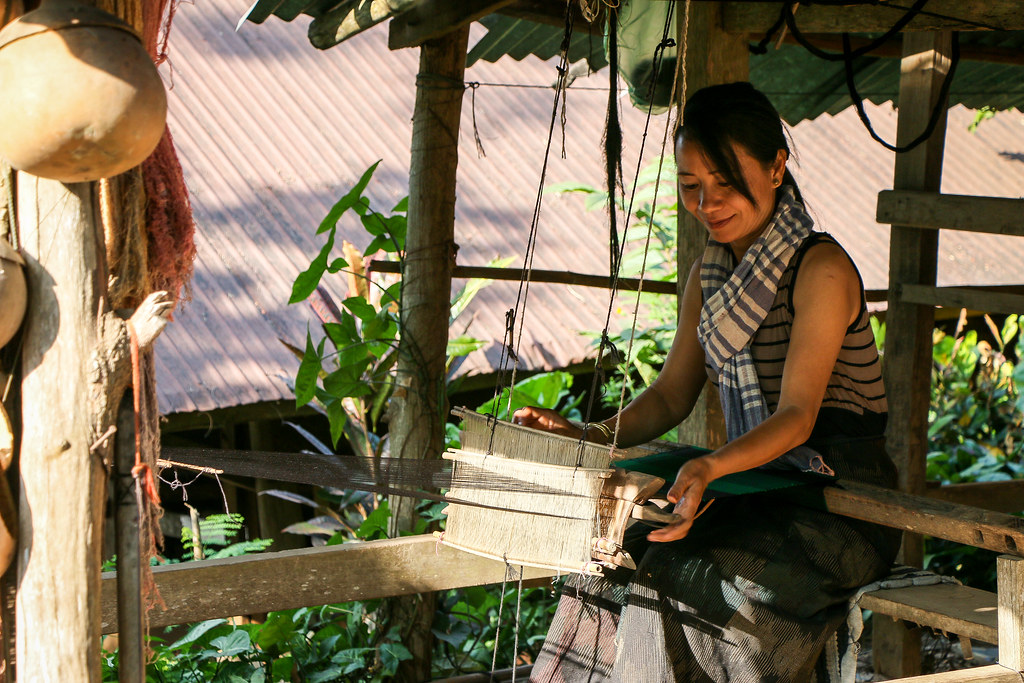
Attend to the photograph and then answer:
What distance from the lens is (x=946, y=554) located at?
4.46 meters

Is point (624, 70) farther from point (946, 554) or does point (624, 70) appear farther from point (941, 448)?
point (941, 448)

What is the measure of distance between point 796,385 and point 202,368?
2.89m

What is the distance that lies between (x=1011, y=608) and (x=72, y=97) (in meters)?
1.65

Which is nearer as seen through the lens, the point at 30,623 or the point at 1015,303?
the point at 30,623

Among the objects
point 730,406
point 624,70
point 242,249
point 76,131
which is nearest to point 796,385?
point 730,406

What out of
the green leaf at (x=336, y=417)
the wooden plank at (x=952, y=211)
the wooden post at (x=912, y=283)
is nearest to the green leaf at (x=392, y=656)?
the green leaf at (x=336, y=417)

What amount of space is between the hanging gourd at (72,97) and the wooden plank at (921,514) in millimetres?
1367

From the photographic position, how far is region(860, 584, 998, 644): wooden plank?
1850 mm

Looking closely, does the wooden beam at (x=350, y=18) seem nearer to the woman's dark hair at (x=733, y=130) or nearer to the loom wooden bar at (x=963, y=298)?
the woman's dark hair at (x=733, y=130)

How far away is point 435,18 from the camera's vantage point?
273 centimetres

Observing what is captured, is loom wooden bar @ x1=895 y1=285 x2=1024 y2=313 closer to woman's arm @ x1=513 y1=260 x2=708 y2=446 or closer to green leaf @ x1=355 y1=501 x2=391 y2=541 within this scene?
woman's arm @ x1=513 y1=260 x2=708 y2=446

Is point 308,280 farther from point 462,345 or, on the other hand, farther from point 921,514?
point 921,514

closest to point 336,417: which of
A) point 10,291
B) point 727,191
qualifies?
point 727,191

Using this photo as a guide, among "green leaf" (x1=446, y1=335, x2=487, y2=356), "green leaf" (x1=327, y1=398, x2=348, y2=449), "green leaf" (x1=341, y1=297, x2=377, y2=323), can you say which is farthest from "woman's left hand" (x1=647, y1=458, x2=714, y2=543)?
"green leaf" (x1=446, y1=335, x2=487, y2=356)
